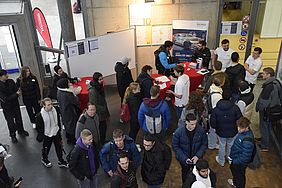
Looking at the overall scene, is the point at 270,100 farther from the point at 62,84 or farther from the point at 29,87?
the point at 29,87

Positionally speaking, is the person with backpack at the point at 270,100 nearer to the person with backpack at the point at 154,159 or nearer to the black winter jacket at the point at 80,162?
the person with backpack at the point at 154,159

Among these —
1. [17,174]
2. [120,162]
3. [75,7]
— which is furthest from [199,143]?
[75,7]

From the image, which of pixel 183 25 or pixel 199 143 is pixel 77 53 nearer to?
pixel 183 25

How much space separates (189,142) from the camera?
12.3 ft

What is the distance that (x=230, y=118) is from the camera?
13.9 feet

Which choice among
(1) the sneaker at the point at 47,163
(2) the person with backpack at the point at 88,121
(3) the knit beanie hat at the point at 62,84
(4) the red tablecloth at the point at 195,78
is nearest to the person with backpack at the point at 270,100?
(4) the red tablecloth at the point at 195,78

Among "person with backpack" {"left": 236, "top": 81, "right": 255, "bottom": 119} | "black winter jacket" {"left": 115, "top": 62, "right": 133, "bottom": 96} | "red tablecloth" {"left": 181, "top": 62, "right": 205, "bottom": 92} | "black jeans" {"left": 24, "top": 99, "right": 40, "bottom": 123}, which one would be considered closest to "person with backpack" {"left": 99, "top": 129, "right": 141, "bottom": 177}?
"person with backpack" {"left": 236, "top": 81, "right": 255, "bottom": 119}

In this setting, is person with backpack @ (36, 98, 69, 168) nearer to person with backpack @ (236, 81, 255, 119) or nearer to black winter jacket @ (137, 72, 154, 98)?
black winter jacket @ (137, 72, 154, 98)

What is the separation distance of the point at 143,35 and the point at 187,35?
118 centimetres

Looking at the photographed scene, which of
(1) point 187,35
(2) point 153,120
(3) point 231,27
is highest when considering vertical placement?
(3) point 231,27

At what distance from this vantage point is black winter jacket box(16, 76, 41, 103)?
17.7ft

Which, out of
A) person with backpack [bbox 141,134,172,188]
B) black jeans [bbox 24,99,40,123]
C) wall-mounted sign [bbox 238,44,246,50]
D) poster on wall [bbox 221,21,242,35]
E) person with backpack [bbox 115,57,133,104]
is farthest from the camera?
wall-mounted sign [bbox 238,44,246,50]

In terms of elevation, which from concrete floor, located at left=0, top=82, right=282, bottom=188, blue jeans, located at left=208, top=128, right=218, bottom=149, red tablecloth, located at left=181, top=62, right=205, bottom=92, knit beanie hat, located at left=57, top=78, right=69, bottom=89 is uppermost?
knit beanie hat, located at left=57, top=78, right=69, bottom=89

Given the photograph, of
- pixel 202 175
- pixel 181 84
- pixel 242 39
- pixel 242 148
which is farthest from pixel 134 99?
pixel 242 39
